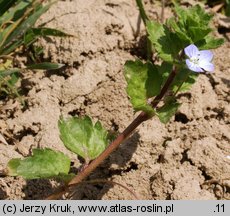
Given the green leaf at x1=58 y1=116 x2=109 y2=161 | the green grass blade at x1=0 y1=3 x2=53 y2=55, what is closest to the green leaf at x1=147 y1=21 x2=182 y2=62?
the green leaf at x1=58 y1=116 x2=109 y2=161

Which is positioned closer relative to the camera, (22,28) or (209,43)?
(209,43)

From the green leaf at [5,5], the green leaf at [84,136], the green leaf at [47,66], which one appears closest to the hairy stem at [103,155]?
the green leaf at [84,136]

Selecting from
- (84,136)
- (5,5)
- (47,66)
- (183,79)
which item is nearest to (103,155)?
(84,136)

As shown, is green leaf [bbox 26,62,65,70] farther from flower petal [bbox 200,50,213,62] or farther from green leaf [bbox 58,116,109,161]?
flower petal [bbox 200,50,213,62]

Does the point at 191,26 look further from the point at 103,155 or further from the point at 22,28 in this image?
the point at 22,28

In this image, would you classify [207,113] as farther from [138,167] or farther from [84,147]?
[84,147]

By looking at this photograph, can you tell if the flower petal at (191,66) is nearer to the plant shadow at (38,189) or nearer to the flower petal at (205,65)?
the flower petal at (205,65)
